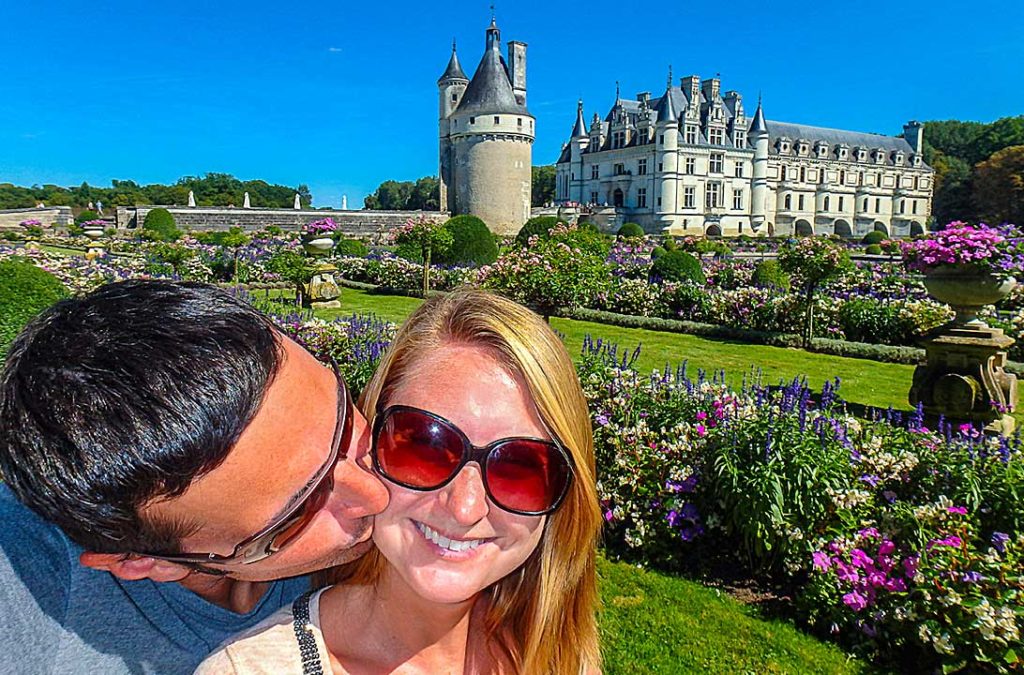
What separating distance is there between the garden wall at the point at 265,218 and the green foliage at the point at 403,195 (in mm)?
23320

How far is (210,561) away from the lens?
843mm

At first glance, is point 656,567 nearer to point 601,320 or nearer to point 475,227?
point 601,320

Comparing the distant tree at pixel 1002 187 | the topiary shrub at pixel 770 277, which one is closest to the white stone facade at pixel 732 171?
the distant tree at pixel 1002 187

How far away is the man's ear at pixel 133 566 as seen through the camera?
794 mm

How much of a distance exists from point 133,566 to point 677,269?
1539cm

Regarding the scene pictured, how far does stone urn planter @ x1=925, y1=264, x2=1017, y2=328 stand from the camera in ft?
19.6

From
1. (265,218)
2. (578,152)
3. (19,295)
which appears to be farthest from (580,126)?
(19,295)

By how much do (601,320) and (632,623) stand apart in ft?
34.3

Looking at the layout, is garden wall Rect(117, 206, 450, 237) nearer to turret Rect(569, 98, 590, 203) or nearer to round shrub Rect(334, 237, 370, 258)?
round shrub Rect(334, 237, 370, 258)

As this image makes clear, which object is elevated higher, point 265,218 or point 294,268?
point 265,218

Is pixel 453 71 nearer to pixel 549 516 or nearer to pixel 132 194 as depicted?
pixel 132 194

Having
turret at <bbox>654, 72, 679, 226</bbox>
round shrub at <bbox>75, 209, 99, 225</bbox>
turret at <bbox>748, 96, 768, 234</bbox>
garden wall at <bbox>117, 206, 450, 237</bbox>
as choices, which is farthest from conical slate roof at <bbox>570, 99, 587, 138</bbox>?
round shrub at <bbox>75, 209, 99, 225</bbox>

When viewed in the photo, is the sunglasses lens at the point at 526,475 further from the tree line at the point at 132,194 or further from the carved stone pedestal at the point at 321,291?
the tree line at the point at 132,194

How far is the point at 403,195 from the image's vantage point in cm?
7719
